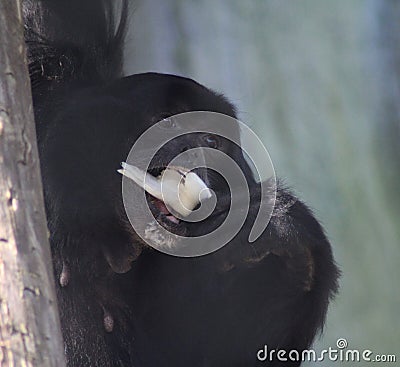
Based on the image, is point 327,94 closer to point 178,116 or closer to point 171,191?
point 178,116

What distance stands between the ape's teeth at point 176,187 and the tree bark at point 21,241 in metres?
0.61

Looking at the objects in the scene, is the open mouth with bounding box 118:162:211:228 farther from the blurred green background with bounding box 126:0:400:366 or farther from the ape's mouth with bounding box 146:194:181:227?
the blurred green background with bounding box 126:0:400:366

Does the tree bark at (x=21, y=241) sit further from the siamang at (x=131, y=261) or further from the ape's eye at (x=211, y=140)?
the ape's eye at (x=211, y=140)

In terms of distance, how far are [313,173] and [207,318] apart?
870 mm

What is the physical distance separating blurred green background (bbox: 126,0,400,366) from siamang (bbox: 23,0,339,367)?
0.44 metres

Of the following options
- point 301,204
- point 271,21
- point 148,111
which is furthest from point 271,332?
point 271,21

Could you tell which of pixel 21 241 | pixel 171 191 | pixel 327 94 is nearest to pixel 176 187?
pixel 171 191

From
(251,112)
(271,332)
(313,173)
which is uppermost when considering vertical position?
(251,112)

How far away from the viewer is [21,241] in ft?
5.07

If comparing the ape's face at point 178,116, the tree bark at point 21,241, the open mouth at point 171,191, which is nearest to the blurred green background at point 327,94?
the ape's face at point 178,116

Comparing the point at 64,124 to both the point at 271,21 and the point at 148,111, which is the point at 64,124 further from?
the point at 271,21

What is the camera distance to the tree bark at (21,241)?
1.50 meters

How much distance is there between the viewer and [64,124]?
101 inches

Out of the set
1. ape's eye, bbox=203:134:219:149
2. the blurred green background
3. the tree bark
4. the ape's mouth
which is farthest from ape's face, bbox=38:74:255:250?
the tree bark
